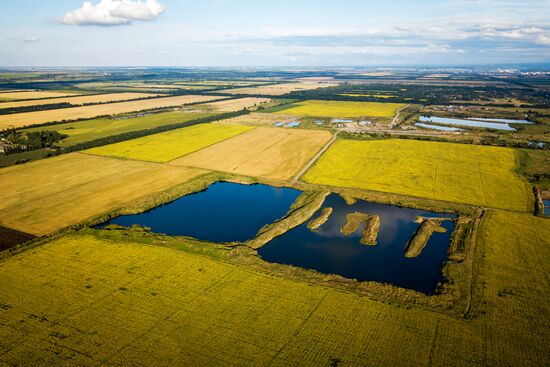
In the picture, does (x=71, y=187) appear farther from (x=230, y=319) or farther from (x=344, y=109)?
(x=344, y=109)

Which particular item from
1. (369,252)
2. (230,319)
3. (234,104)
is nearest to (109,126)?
(234,104)

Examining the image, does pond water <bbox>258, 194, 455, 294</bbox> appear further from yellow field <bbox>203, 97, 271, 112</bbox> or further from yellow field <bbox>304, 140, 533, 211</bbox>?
yellow field <bbox>203, 97, 271, 112</bbox>

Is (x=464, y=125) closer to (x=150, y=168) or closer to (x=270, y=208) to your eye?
(x=270, y=208)

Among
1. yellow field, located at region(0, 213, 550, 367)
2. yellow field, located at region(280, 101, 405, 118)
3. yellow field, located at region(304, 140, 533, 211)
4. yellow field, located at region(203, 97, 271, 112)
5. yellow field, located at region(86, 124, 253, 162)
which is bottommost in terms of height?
yellow field, located at region(0, 213, 550, 367)

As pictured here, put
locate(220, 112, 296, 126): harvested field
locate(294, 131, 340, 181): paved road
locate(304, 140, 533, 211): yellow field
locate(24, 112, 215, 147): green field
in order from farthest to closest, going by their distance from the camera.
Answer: locate(220, 112, 296, 126): harvested field → locate(24, 112, 215, 147): green field → locate(294, 131, 340, 181): paved road → locate(304, 140, 533, 211): yellow field

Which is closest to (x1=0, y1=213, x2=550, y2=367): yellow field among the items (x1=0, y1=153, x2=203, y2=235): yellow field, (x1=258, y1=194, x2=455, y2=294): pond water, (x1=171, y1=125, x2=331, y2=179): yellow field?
(x1=258, y1=194, x2=455, y2=294): pond water

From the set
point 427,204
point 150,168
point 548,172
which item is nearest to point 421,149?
point 548,172

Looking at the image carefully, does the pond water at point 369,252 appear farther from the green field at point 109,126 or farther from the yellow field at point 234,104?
the yellow field at point 234,104
